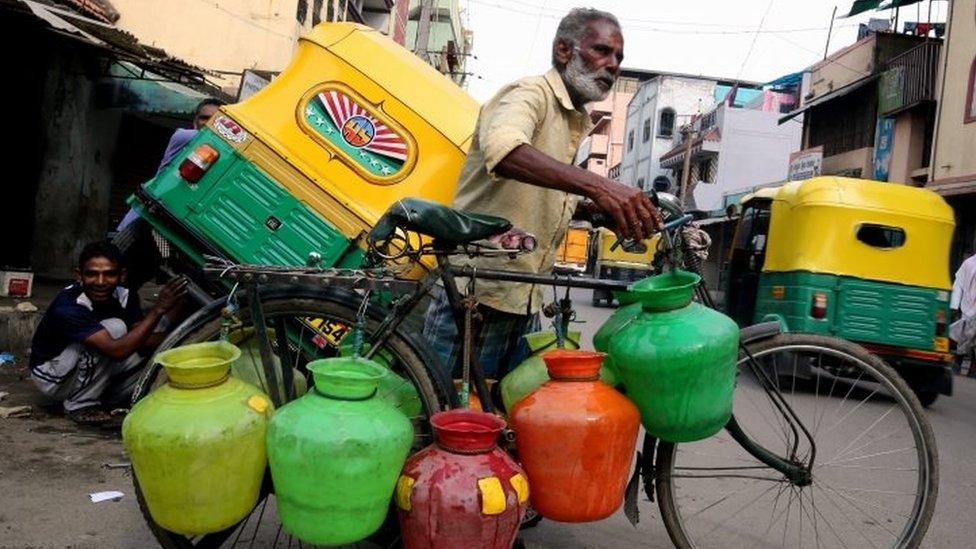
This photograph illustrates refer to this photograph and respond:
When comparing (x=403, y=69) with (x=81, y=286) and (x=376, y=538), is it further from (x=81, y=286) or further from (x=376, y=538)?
(x=376, y=538)

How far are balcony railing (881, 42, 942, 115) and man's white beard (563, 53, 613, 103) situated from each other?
16250mm

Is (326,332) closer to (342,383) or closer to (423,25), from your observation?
(342,383)

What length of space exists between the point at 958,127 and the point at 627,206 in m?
14.7

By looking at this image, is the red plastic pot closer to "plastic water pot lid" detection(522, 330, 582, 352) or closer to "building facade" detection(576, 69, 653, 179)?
"plastic water pot lid" detection(522, 330, 582, 352)

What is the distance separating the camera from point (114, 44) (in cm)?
759

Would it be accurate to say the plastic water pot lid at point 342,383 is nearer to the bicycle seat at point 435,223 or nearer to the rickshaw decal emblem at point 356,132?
the bicycle seat at point 435,223

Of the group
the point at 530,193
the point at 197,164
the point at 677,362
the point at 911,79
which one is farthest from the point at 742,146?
the point at 677,362

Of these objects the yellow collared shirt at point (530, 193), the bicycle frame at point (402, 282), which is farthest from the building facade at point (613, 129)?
the bicycle frame at point (402, 282)

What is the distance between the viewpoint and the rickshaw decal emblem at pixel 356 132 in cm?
411

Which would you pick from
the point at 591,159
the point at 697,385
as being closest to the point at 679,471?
the point at 697,385

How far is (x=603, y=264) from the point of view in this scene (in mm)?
19734

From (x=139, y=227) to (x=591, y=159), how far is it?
181 feet

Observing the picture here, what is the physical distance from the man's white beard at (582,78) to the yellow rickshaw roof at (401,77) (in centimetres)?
163

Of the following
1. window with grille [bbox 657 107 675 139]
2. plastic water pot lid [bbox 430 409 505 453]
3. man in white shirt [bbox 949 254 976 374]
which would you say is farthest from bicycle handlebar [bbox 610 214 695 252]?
window with grille [bbox 657 107 675 139]
